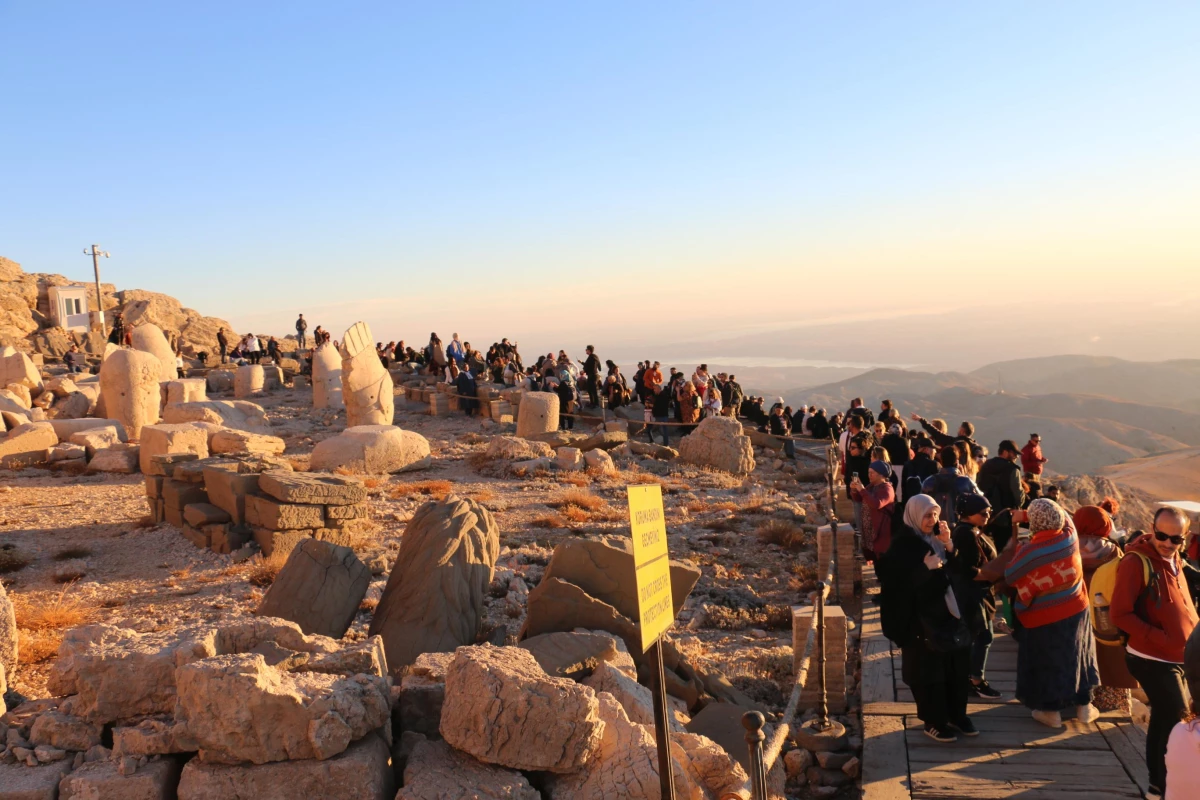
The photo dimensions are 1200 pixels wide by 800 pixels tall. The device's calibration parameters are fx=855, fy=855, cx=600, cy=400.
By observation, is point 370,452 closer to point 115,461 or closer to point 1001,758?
point 115,461

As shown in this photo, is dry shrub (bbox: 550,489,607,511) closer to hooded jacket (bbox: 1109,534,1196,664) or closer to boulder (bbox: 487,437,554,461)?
boulder (bbox: 487,437,554,461)

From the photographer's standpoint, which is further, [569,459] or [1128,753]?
[569,459]

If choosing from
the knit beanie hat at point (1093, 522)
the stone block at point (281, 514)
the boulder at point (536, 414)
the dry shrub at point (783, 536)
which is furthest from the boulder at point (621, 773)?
the boulder at point (536, 414)

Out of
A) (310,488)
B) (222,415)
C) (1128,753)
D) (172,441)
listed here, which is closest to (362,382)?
(222,415)

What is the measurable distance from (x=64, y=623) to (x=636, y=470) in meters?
10.8

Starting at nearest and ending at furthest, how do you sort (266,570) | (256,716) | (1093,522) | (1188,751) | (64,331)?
(1188,751) → (256,716) → (1093,522) → (266,570) → (64,331)

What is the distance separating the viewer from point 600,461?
16.9 metres

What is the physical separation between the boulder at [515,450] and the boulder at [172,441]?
5260mm

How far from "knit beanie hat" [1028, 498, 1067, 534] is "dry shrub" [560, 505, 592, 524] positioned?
26.6ft

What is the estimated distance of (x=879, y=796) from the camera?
5.18m

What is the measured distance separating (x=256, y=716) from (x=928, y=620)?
4.03 metres

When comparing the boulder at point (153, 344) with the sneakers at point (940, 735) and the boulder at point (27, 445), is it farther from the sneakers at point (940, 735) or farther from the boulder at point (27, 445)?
the sneakers at point (940, 735)

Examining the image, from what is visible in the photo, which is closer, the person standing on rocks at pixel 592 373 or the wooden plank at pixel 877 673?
the wooden plank at pixel 877 673

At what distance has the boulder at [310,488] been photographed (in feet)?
34.8
